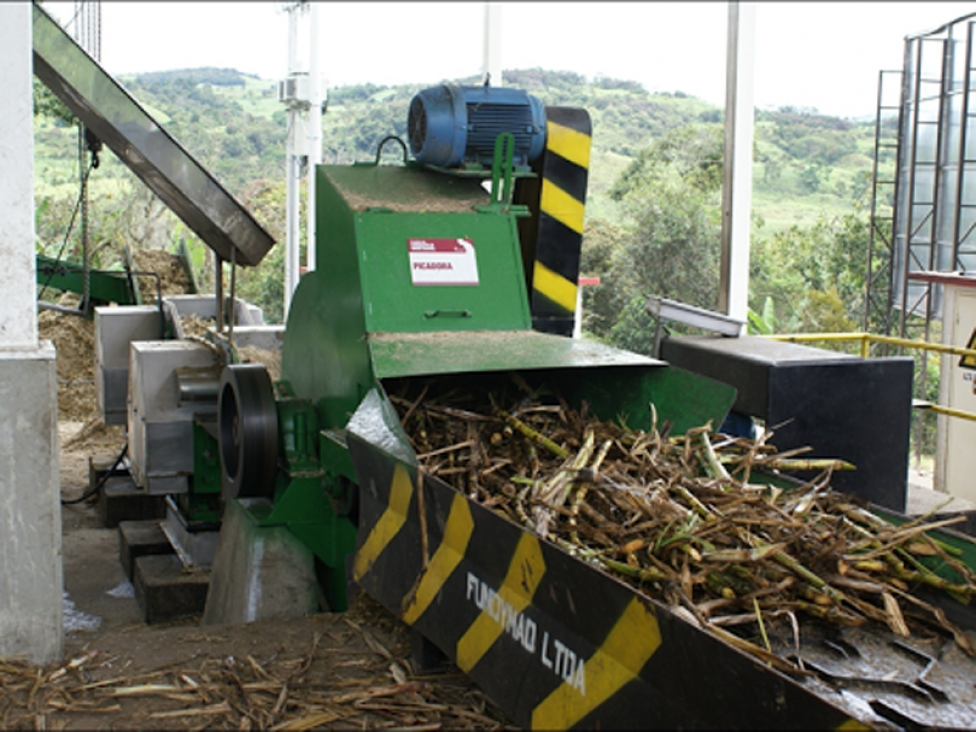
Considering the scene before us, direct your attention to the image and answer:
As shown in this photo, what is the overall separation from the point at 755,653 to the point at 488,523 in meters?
0.69

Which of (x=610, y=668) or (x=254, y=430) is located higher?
(x=254, y=430)

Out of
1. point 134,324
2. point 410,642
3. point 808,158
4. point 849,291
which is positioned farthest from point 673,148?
point 410,642

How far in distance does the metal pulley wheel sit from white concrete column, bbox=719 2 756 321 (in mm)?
3230

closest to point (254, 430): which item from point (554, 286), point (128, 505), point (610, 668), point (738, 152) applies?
point (554, 286)

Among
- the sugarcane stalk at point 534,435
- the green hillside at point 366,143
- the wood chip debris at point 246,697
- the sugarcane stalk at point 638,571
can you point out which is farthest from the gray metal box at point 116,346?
the green hillside at point 366,143

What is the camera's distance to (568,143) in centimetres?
455

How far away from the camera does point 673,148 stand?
28.8 m

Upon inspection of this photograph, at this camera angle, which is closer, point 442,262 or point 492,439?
point 492,439

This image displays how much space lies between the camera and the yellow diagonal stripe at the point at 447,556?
103 inches

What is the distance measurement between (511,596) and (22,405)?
1737 millimetres

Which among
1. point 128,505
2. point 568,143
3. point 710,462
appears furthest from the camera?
point 128,505

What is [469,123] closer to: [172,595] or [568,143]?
[568,143]

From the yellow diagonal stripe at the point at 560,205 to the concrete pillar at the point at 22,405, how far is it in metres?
2.19

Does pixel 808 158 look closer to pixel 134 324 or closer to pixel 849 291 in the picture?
pixel 849 291
